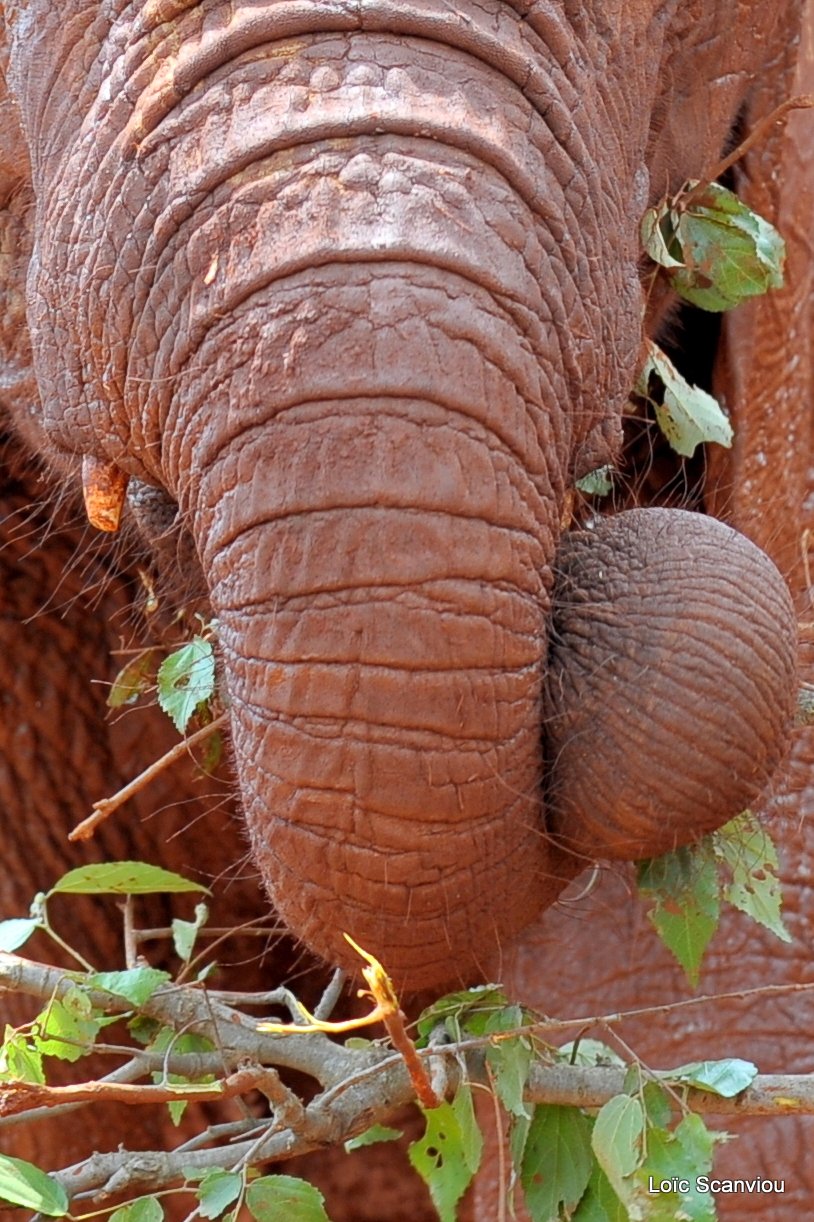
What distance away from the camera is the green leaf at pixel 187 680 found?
2.04 meters

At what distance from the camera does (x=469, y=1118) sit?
6.09 ft

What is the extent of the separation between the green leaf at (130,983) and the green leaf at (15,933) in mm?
79

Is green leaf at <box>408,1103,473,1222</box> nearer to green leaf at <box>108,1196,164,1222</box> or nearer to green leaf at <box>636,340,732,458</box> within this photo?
green leaf at <box>108,1196,164,1222</box>

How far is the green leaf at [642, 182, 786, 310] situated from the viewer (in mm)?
2277

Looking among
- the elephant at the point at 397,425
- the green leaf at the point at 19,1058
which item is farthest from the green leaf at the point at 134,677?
the green leaf at the point at 19,1058

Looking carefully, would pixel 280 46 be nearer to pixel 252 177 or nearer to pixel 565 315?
pixel 252 177

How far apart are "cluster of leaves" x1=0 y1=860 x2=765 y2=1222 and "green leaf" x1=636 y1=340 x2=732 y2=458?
0.61 metres

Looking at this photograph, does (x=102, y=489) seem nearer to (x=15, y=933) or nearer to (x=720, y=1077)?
(x=15, y=933)

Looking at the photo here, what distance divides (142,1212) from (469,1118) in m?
0.30

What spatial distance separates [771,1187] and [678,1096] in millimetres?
709

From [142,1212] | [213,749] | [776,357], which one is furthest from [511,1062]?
[776,357]

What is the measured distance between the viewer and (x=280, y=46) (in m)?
1.64

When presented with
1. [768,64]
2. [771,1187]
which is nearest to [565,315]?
[768,64]

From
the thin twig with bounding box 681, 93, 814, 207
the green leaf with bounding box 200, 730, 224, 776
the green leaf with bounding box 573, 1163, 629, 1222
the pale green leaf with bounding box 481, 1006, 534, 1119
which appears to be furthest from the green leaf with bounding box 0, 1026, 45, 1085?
the thin twig with bounding box 681, 93, 814, 207
